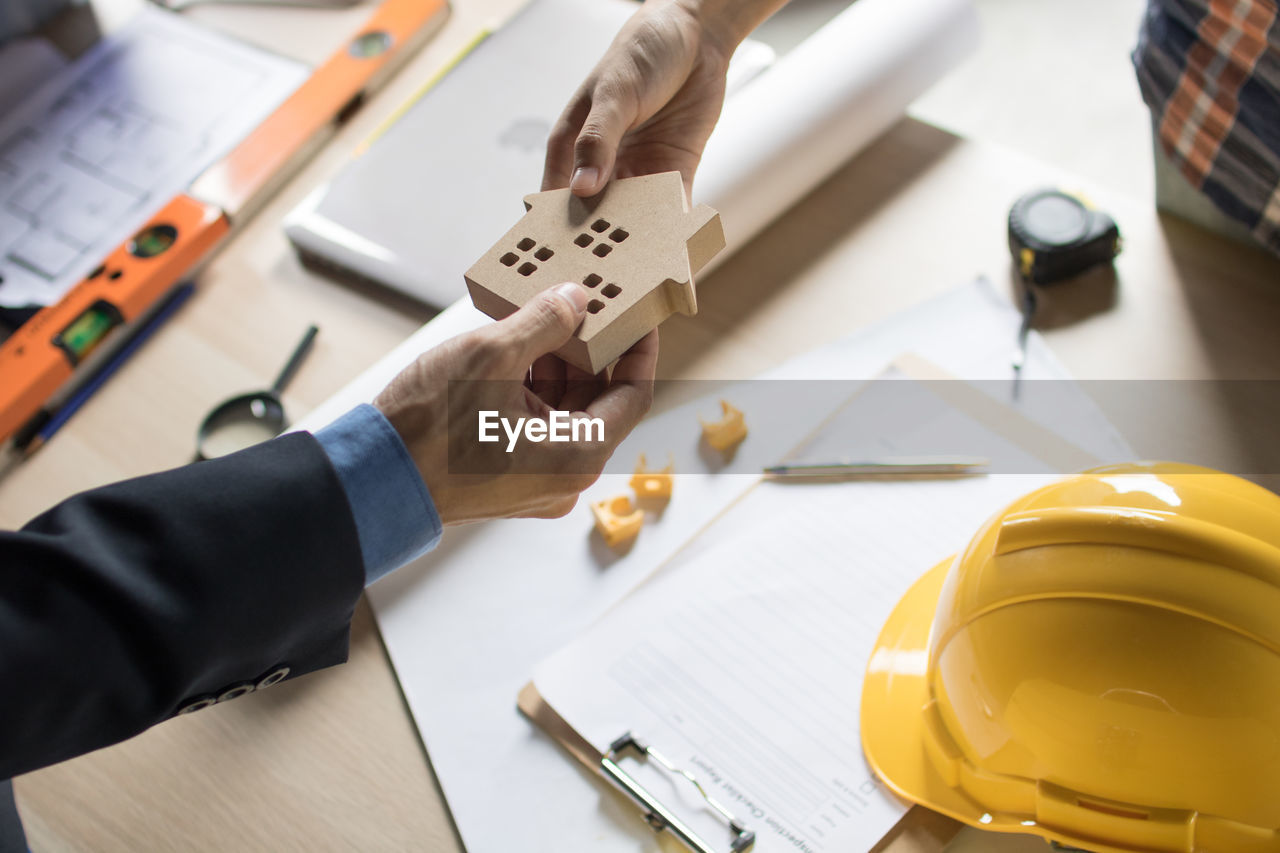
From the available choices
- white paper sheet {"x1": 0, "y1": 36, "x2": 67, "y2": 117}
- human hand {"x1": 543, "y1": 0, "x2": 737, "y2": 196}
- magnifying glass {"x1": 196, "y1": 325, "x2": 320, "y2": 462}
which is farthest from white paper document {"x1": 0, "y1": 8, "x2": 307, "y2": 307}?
human hand {"x1": 543, "y1": 0, "x2": 737, "y2": 196}

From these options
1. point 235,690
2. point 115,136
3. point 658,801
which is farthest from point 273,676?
point 115,136

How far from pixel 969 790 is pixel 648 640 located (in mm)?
254

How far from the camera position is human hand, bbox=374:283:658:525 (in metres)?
0.66

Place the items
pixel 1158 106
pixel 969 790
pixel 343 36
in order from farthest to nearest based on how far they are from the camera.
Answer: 1. pixel 343 36
2. pixel 1158 106
3. pixel 969 790

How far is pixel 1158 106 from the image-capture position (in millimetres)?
932

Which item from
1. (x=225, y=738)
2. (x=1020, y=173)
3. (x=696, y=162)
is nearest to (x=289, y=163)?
(x=696, y=162)

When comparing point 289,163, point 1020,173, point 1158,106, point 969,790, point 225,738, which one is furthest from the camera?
point 289,163

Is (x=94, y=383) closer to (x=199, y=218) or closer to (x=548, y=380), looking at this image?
(x=199, y=218)

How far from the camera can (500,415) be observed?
0.68 metres

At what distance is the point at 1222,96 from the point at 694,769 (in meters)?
0.70

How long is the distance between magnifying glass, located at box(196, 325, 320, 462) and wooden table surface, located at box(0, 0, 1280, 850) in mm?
21

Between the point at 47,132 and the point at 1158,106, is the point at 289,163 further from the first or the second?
the point at 1158,106

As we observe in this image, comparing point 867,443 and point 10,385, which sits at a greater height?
point 10,385

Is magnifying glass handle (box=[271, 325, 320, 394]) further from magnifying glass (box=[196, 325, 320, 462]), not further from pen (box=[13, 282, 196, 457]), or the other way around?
pen (box=[13, 282, 196, 457])
